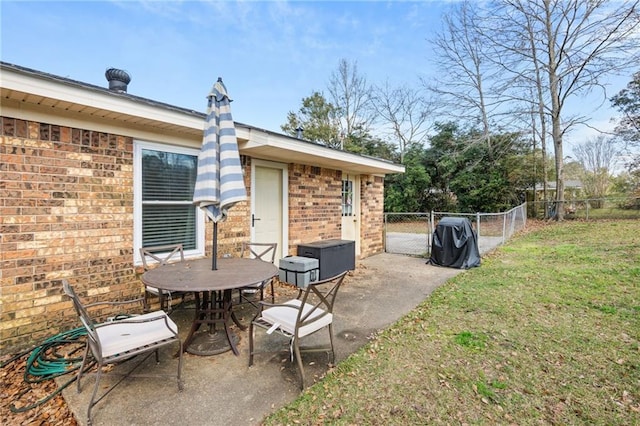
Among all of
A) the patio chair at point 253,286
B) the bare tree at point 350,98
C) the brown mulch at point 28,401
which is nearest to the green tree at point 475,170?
the bare tree at point 350,98

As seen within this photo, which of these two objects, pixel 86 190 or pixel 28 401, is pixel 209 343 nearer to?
pixel 28 401

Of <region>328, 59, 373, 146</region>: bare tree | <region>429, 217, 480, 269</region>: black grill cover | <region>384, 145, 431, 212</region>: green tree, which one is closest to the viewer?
<region>429, 217, 480, 269</region>: black grill cover

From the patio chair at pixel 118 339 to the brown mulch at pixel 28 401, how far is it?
166mm

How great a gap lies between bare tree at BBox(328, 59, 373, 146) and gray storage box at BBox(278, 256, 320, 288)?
18965mm

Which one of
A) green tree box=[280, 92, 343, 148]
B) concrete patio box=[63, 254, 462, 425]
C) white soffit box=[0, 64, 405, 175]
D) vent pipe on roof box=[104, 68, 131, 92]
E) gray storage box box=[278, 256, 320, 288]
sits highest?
green tree box=[280, 92, 343, 148]

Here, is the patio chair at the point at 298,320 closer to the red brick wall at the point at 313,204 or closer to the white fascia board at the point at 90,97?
the white fascia board at the point at 90,97

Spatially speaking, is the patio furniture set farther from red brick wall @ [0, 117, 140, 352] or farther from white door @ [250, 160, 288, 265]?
white door @ [250, 160, 288, 265]

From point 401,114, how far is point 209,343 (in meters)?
23.3

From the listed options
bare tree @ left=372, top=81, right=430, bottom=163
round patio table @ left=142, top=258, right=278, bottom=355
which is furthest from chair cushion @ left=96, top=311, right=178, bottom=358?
bare tree @ left=372, top=81, right=430, bottom=163

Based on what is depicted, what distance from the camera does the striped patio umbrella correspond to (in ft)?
9.92

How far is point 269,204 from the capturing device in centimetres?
568

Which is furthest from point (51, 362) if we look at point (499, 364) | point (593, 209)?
point (593, 209)

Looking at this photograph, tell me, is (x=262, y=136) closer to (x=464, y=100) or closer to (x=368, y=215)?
(x=368, y=215)

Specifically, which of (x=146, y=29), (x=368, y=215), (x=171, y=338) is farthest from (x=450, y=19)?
(x=171, y=338)
